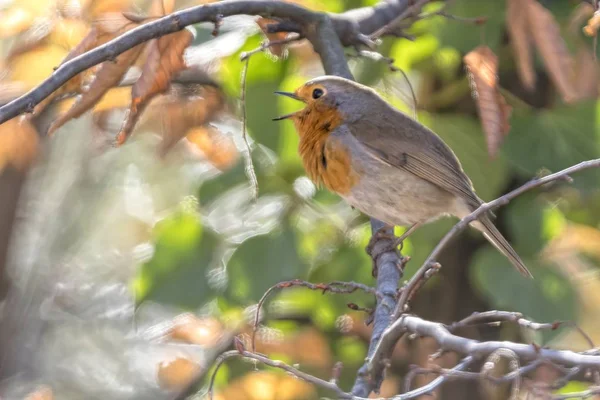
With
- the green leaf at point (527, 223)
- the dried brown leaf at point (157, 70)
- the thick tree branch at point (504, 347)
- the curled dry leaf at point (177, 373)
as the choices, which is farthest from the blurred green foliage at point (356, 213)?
the thick tree branch at point (504, 347)

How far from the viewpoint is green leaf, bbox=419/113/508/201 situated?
3.64 meters

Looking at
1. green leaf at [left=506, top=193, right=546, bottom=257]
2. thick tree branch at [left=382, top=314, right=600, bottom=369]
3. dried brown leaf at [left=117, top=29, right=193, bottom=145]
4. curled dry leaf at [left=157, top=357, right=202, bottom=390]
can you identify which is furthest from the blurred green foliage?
thick tree branch at [left=382, top=314, right=600, bottom=369]

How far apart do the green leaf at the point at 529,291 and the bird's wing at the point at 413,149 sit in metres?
0.27

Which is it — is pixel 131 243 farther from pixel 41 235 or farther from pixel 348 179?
pixel 348 179

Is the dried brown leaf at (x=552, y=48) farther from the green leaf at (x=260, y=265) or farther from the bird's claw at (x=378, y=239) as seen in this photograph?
the green leaf at (x=260, y=265)

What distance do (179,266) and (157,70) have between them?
3.13 ft

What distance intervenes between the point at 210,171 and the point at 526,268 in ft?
4.67

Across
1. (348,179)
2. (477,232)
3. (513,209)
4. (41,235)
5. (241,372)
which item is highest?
(348,179)

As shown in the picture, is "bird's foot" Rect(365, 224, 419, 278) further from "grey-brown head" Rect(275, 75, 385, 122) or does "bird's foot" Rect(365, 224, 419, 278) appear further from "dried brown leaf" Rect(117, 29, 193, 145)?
"dried brown leaf" Rect(117, 29, 193, 145)

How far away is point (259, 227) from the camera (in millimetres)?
3627

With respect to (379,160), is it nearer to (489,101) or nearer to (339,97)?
(339,97)

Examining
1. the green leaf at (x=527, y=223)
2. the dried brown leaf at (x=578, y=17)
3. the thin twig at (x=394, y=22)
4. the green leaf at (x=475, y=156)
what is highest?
the thin twig at (x=394, y=22)

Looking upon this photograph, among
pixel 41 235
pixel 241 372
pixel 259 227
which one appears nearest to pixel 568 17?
pixel 259 227

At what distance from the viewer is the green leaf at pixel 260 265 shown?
3381 mm
